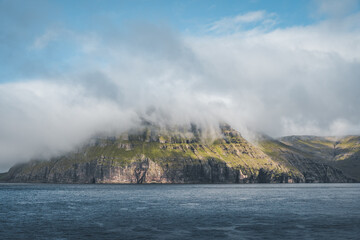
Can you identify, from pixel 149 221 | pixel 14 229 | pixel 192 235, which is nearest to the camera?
pixel 192 235

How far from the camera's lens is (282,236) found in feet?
193

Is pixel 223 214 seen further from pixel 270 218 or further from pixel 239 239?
pixel 239 239

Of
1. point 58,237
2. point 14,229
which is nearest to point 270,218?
point 58,237

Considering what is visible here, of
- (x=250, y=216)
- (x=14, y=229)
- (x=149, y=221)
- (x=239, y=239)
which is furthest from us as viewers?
Result: (x=250, y=216)

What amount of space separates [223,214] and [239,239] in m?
33.4

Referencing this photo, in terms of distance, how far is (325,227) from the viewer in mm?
68000

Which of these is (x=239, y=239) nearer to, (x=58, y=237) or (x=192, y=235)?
(x=192, y=235)

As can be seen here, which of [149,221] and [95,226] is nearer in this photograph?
[95,226]

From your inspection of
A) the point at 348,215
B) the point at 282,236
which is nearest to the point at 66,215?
the point at 282,236

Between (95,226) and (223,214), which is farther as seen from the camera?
(223,214)

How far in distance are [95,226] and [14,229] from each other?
1668 cm

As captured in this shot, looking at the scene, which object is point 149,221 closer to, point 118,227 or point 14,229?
point 118,227

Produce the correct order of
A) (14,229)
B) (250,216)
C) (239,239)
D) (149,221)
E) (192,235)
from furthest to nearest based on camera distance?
(250,216)
(149,221)
(14,229)
(192,235)
(239,239)

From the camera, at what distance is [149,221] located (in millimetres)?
77312
